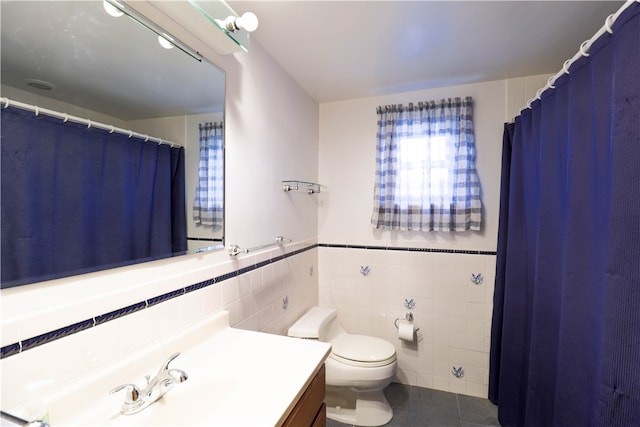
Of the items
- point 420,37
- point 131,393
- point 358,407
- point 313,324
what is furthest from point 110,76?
point 358,407

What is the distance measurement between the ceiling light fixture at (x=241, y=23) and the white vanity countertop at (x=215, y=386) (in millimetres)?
1124

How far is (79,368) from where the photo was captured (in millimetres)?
753

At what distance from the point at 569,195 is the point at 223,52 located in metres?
1.55

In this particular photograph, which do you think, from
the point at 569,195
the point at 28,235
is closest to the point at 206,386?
the point at 28,235

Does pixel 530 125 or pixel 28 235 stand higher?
pixel 530 125

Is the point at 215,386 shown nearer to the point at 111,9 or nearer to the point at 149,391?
the point at 149,391

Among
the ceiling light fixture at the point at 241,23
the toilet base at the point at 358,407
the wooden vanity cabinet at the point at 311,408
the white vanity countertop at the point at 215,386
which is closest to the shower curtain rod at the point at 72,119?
the ceiling light fixture at the point at 241,23

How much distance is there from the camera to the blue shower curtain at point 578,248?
82cm

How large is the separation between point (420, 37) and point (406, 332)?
6.21 ft

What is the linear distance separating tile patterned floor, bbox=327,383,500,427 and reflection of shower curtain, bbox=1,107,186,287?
1.70 metres

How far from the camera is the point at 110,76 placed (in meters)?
0.88

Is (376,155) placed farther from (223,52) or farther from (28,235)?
(28,235)

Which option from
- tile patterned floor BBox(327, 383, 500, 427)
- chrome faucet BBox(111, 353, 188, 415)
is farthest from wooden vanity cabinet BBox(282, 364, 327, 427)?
tile patterned floor BBox(327, 383, 500, 427)

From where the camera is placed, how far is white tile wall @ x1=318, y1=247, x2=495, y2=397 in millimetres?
2072
